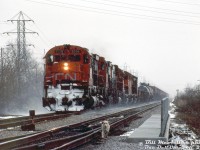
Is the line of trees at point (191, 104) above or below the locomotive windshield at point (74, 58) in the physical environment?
below

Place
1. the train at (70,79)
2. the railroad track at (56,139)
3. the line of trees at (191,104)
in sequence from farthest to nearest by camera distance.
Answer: the line of trees at (191,104), the train at (70,79), the railroad track at (56,139)

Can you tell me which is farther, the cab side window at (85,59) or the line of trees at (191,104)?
the line of trees at (191,104)

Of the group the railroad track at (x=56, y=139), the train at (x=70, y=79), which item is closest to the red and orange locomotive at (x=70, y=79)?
the train at (x=70, y=79)

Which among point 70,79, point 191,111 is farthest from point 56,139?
point 191,111

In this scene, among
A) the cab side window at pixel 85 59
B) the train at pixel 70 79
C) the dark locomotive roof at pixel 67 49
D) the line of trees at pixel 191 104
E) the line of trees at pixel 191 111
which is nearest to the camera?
the line of trees at pixel 191 111

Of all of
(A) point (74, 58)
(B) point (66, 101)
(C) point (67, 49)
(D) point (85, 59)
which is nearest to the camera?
(B) point (66, 101)

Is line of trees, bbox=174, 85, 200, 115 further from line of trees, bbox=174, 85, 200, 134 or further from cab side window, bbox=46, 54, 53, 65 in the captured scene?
cab side window, bbox=46, 54, 53, 65

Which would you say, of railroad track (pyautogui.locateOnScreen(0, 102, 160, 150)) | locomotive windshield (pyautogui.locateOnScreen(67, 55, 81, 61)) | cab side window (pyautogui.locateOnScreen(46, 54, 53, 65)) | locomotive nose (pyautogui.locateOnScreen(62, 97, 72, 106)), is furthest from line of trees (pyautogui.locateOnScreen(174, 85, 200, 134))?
Result: cab side window (pyautogui.locateOnScreen(46, 54, 53, 65))

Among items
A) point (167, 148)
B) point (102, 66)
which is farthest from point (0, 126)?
point (102, 66)

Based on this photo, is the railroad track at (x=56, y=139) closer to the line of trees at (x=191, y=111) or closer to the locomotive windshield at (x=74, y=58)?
the line of trees at (x=191, y=111)

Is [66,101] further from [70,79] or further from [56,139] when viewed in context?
[56,139]

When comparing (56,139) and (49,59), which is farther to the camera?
(49,59)

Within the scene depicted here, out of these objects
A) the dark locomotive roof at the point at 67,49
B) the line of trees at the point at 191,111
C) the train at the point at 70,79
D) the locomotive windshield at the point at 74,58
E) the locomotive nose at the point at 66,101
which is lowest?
the line of trees at the point at 191,111

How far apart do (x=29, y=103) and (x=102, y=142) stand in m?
26.1
